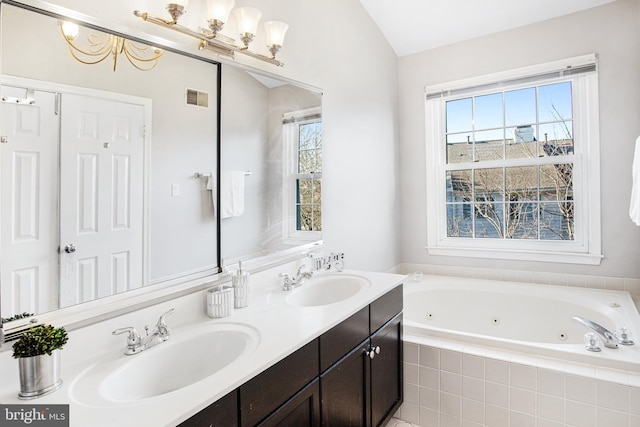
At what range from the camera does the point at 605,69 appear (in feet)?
8.75

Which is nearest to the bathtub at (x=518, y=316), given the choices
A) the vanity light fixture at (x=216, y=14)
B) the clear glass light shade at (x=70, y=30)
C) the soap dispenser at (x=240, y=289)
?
the soap dispenser at (x=240, y=289)

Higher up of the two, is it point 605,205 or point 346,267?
point 605,205

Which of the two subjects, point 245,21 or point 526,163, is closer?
point 245,21

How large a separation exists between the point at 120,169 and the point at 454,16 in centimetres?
281

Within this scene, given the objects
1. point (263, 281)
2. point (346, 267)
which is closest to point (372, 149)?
point (346, 267)

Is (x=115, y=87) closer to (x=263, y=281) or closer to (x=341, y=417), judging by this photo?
(x=263, y=281)

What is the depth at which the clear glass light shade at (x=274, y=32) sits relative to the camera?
69.3 inches

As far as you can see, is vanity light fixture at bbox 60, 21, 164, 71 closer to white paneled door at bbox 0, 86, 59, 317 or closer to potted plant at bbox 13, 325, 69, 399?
white paneled door at bbox 0, 86, 59, 317

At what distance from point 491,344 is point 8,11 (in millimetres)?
2436

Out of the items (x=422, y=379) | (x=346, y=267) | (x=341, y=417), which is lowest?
(x=422, y=379)

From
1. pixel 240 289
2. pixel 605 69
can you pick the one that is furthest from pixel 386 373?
pixel 605 69

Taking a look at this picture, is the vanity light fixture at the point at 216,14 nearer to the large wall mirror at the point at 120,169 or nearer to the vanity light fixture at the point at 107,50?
the large wall mirror at the point at 120,169

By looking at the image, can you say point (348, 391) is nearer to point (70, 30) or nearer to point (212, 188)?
point (212, 188)

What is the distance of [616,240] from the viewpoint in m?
2.68
